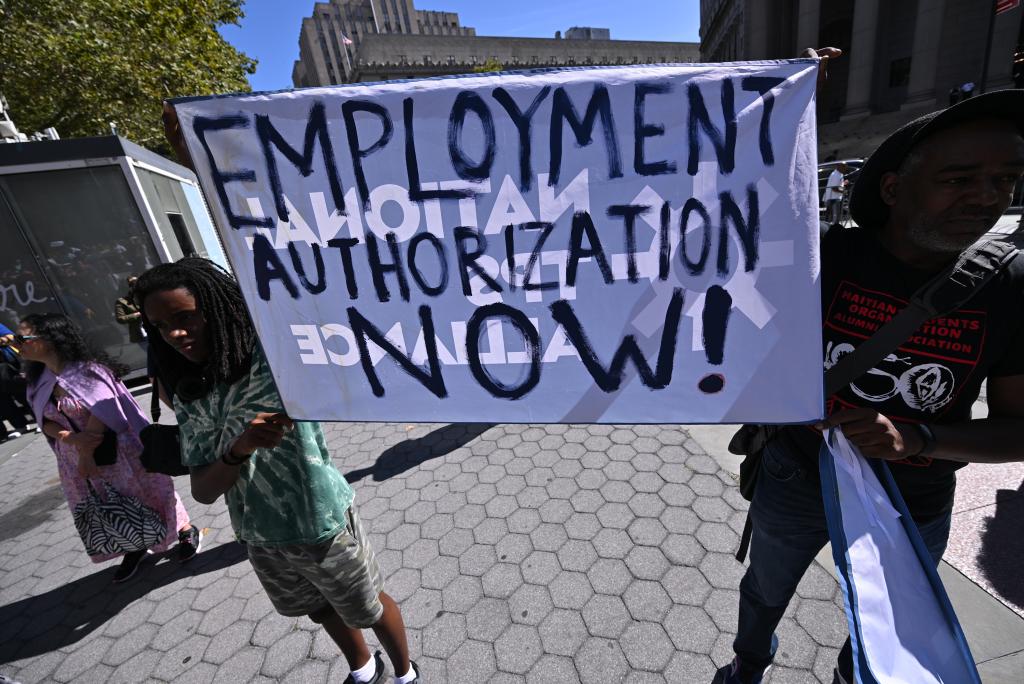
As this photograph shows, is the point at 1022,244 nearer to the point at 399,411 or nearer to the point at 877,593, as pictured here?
the point at 877,593

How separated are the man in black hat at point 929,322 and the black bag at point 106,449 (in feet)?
10.9

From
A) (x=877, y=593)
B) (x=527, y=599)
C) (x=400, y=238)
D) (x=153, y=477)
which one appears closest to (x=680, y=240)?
(x=400, y=238)

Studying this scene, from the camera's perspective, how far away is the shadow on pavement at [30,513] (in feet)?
11.7

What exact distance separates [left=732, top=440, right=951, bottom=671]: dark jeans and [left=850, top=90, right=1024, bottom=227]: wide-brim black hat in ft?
2.61

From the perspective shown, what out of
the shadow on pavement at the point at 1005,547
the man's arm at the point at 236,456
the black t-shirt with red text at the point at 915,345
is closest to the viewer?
the black t-shirt with red text at the point at 915,345

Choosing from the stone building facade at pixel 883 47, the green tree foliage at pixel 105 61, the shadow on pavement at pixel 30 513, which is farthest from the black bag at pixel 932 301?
the stone building facade at pixel 883 47

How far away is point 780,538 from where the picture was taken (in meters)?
1.54

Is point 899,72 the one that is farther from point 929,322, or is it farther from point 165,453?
point 165,453

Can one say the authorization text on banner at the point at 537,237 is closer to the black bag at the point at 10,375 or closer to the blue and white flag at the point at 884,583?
the blue and white flag at the point at 884,583

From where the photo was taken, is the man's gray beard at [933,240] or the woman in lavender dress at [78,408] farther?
the woman in lavender dress at [78,408]

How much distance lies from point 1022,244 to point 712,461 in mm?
7870

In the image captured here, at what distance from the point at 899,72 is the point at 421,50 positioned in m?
38.0

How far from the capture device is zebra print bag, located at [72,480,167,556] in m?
2.64

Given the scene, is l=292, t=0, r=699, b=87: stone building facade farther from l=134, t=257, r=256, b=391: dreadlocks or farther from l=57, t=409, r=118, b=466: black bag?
l=134, t=257, r=256, b=391: dreadlocks
